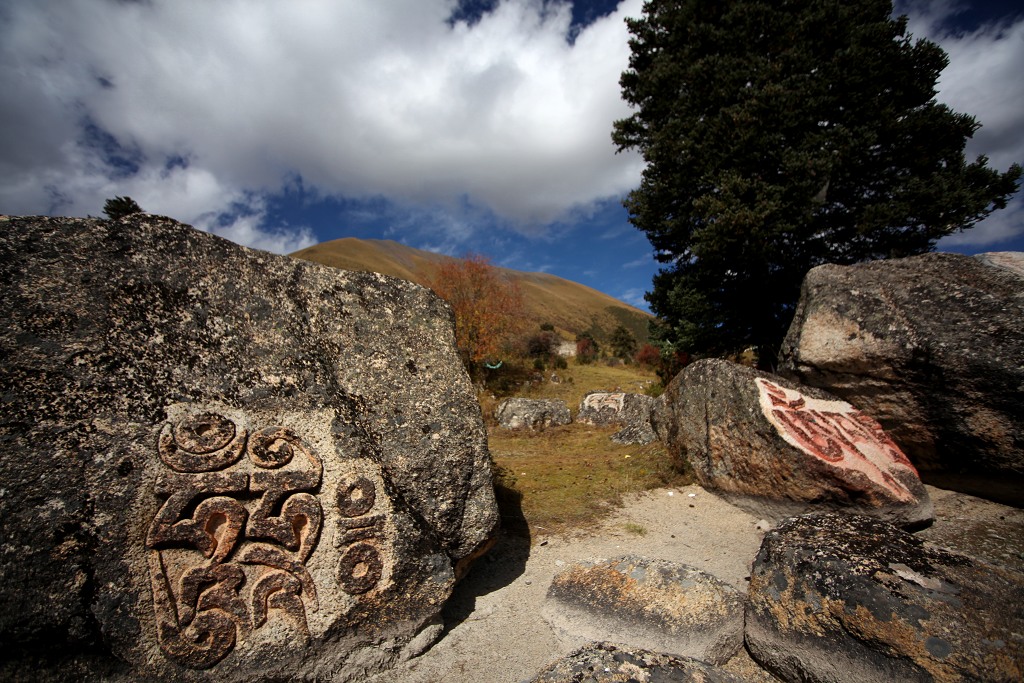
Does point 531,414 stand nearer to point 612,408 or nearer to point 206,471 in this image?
point 612,408


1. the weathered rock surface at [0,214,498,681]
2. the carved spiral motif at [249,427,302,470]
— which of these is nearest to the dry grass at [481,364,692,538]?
the weathered rock surface at [0,214,498,681]

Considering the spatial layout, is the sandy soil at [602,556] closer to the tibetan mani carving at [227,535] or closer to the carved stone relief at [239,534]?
the carved stone relief at [239,534]

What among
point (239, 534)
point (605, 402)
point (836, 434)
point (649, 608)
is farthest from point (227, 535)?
point (605, 402)

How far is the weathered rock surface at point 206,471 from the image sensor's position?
2.23 m

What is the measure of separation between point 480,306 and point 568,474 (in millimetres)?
12064

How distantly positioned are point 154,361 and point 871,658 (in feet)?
14.2

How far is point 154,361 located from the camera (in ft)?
8.75

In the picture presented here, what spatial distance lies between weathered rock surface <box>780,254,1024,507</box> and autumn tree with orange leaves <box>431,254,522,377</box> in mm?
12003

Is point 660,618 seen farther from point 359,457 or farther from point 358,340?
point 358,340

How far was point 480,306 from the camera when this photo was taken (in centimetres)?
1791

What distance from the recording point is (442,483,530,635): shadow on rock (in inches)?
136

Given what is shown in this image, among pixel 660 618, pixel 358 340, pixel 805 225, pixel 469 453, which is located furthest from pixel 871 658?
pixel 805 225

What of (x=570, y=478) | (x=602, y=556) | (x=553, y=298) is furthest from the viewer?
(x=553, y=298)

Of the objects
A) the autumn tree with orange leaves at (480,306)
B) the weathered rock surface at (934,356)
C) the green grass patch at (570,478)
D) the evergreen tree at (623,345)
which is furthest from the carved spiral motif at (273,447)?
the evergreen tree at (623,345)
